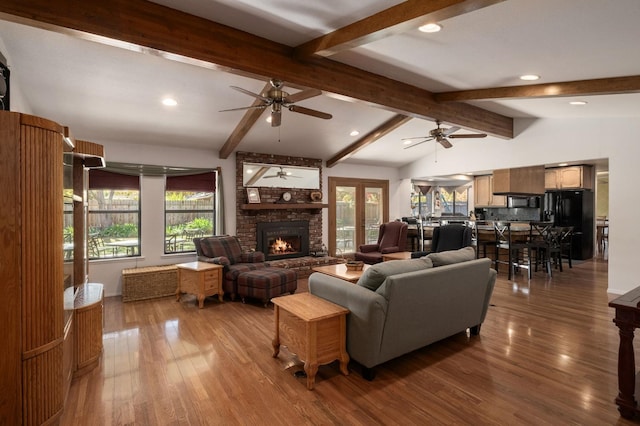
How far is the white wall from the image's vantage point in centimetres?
489

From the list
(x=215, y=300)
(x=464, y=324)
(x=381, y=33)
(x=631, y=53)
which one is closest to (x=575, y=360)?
(x=464, y=324)

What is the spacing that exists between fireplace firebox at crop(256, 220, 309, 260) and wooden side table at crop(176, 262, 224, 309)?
1770mm

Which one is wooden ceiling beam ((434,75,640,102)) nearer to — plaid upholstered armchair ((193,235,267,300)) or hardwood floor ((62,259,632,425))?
hardwood floor ((62,259,632,425))

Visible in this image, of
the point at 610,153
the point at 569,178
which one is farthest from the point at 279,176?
the point at 569,178

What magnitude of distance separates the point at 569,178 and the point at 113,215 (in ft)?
31.2

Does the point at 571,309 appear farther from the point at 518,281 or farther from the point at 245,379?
the point at 245,379

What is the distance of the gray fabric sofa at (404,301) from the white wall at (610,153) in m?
3.36

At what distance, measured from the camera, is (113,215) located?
5.37 m

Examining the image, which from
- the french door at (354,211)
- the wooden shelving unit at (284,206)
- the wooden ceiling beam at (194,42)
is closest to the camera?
the wooden ceiling beam at (194,42)

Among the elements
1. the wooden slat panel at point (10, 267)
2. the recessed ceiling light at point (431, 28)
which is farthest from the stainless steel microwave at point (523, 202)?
the wooden slat panel at point (10, 267)

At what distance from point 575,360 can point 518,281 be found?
3.18 metres

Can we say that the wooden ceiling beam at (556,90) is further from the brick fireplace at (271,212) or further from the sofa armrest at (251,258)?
the sofa armrest at (251,258)

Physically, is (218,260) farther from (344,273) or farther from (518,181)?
(518,181)

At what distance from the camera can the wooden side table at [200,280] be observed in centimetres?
455
